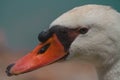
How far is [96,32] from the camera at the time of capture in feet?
6.55

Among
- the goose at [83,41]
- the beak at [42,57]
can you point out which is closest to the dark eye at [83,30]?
the goose at [83,41]

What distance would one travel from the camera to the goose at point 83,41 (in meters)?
1.97

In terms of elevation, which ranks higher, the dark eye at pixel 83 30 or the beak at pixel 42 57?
the dark eye at pixel 83 30

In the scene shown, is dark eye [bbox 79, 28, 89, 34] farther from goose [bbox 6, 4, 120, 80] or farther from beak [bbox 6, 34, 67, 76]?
beak [bbox 6, 34, 67, 76]

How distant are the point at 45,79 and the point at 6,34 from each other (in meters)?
0.89

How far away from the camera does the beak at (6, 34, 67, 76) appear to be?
203cm

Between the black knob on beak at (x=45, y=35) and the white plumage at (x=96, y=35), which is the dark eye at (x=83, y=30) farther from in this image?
the black knob on beak at (x=45, y=35)

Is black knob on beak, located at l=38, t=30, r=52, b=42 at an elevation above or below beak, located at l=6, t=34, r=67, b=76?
above

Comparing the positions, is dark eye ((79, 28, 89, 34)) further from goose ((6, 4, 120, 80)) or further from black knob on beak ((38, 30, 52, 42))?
black knob on beak ((38, 30, 52, 42))

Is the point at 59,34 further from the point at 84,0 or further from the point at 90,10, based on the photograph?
the point at 84,0

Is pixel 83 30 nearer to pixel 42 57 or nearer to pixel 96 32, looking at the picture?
pixel 96 32

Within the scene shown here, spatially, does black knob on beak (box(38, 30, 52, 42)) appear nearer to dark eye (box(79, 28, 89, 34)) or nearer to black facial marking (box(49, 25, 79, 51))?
black facial marking (box(49, 25, 79, 51))

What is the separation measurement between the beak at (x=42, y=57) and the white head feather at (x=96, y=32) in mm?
60

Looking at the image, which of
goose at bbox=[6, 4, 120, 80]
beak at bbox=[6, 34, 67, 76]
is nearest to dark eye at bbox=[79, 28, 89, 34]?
goose at bbox=[6, 4, 120, 80]
